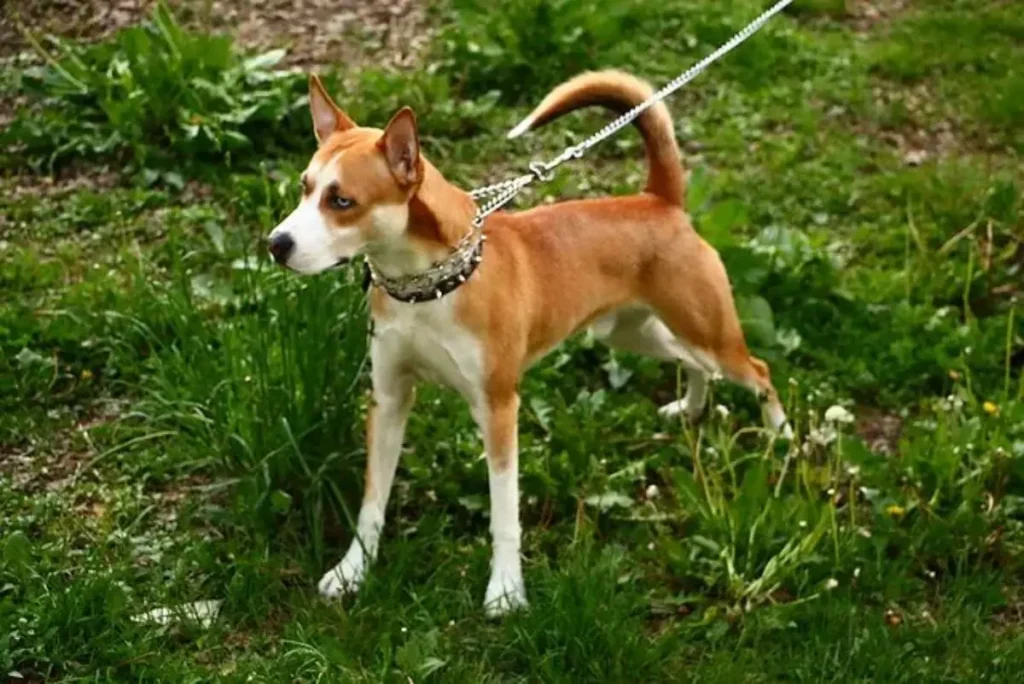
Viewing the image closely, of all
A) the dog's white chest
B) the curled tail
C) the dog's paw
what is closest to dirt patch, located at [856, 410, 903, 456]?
the dog's paw

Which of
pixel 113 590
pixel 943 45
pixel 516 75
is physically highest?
pixel 113 590

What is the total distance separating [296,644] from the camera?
3631mm

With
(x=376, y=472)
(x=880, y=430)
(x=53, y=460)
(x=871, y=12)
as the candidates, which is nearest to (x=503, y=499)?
(x=376, y=472)

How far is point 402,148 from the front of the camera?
3.39 meters

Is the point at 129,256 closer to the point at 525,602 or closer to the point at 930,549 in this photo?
the point at 525,602

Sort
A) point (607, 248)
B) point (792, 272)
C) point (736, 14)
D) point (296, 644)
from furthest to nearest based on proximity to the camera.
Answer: point (736, 14)
point (792, 272)
point (607, 248)
point (296, 644)

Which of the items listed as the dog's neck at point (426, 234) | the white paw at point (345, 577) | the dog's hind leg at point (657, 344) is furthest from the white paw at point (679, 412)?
the dog's neck at point (426, 234)

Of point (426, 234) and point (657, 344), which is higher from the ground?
point (426, 234)

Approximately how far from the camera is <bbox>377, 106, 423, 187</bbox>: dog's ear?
11.0 feet

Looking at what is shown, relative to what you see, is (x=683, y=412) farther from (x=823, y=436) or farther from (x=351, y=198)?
(x=351, y=198)

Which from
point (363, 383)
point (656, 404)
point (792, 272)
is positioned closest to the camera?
point (363, 383)

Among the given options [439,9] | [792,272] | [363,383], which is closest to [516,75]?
[439,9]

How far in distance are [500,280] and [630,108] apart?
0.76 metres

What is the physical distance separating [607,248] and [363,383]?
806mm
